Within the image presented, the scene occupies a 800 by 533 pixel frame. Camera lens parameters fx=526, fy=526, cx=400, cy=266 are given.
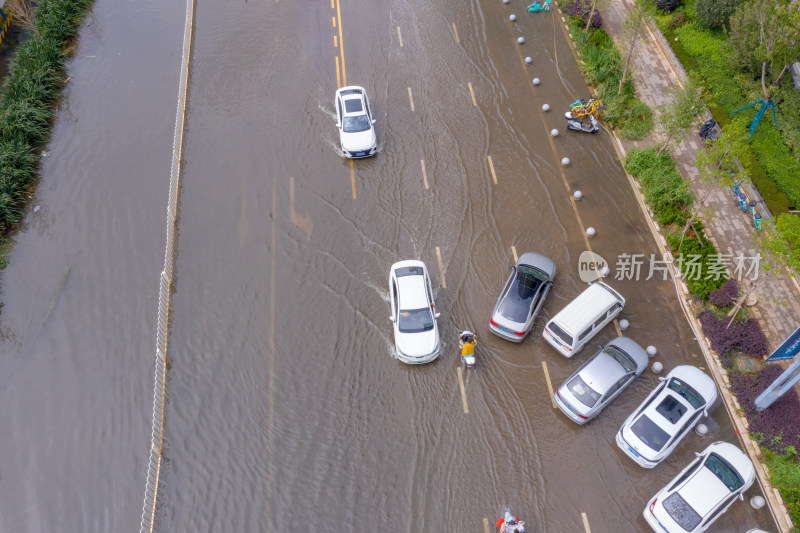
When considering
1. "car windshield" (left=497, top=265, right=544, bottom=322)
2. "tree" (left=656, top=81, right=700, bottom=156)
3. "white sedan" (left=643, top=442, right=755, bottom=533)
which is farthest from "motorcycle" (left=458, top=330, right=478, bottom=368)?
"tree" (left=656, top=81, right=700, bottom=156)

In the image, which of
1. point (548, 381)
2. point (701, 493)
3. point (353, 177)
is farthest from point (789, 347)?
point (353, 177)

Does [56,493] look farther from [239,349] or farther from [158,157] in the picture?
[158,157]

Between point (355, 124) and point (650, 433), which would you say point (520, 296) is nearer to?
point (650, 433)

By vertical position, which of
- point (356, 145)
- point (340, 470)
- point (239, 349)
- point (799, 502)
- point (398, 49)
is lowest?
point (799, 502)

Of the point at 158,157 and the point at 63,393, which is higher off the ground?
the point at 158,157

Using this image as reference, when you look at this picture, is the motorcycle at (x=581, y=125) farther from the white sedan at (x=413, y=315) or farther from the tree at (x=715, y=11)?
the white sedan at (x=413, y=315)

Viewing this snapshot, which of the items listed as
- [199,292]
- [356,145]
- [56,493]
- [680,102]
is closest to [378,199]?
[356,145]

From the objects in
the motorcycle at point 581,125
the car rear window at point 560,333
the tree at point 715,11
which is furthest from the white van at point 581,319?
the tree at point 715,11
